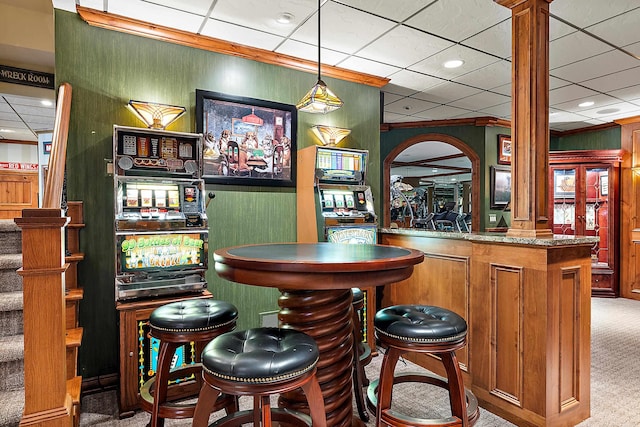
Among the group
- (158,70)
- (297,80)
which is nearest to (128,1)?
(158,70)

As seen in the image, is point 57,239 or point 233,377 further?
point 57,239

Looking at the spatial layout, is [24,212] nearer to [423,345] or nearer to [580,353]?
[423,345]

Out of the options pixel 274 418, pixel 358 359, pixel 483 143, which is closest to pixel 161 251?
pixel 274 418

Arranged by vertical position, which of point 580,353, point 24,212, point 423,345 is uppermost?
point 24,212

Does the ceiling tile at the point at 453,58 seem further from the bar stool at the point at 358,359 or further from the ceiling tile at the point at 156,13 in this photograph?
the bar stool at the point at 358,359

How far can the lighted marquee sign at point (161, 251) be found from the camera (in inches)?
102

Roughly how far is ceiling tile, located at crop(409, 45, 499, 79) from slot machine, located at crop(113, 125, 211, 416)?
256 cm

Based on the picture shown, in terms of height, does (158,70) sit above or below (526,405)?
above

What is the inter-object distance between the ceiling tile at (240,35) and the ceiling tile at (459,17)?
126cm

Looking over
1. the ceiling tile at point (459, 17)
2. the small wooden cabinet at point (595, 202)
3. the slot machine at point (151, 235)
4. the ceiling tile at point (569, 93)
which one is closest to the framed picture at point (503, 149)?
the small wooden cabinet at point (595, 202)

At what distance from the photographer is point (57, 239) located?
1856 mm

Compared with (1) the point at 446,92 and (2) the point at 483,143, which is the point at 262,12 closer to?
(1) the point at 446,92

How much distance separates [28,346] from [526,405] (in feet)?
9.05

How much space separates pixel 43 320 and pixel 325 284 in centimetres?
139
